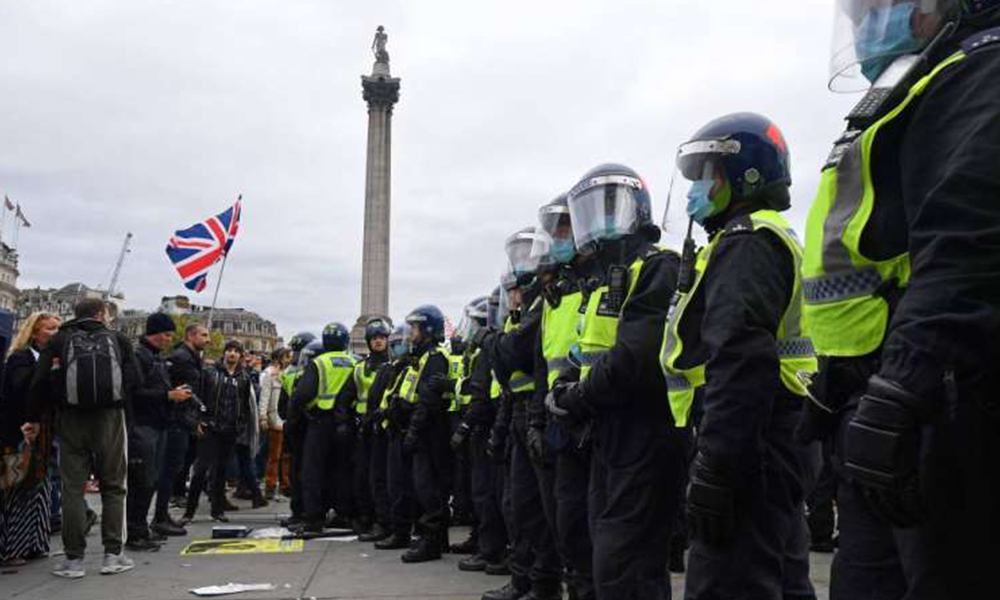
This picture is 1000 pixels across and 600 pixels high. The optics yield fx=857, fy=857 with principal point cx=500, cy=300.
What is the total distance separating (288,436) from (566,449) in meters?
5.87

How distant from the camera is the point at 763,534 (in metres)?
2.73

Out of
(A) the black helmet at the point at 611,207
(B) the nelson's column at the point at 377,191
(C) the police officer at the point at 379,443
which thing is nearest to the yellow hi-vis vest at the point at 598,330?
(A) the black helmet at the point at 611,207

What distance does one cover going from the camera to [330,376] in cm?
906

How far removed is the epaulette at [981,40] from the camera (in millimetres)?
1677

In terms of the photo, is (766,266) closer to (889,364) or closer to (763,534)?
(763,534)

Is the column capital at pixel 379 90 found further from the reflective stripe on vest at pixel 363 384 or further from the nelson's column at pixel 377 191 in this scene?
the reflective stripe on vest at pixel 363 384

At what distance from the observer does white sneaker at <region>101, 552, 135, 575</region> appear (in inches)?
250

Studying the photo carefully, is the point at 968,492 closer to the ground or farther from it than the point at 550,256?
closer to the ground

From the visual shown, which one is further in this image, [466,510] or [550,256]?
[466,510]

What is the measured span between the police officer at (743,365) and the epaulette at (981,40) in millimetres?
Answer: 1166

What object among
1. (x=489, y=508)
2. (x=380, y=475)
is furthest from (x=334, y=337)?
(x=489, y=508)

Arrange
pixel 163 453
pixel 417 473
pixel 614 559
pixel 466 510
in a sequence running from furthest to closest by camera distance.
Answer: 1. pixel 466 510
2. pixel 163 453
3. pixel 417 473
4. pixel 614 559

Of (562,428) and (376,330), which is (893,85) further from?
(376,330)

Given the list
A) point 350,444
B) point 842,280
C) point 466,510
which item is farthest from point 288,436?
point 842,280
